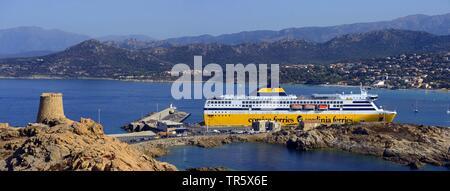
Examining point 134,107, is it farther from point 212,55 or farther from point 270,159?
point 212,55

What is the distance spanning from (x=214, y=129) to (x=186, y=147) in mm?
2277

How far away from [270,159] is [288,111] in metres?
4.87

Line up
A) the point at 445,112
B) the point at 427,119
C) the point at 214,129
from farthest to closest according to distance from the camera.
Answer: the point at 445,112
the point at 427,119
the point at 214,129

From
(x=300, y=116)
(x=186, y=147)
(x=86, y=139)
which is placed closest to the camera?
(x=86, y=139)

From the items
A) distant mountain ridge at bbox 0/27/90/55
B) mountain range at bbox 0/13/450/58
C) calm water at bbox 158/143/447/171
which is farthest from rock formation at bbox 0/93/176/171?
distant mountain ridge at bbox 0/27/90/55

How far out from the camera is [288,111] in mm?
15945

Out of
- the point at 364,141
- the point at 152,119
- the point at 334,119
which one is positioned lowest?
the point at 152,119

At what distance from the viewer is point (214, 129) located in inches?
585

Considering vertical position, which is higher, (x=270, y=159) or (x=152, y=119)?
(x=270, y=159)

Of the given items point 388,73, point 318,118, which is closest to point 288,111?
point 318,118

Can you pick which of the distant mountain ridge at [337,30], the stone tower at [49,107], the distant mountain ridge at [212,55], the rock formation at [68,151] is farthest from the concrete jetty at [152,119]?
the distant mountain ridge at [337,30]

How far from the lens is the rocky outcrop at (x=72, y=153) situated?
5.94m
